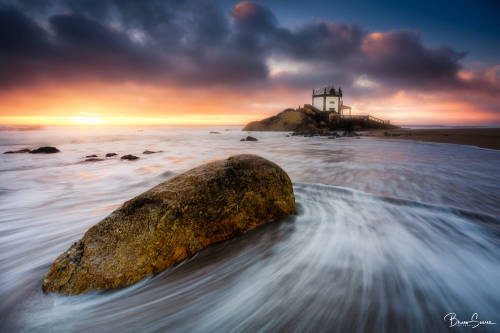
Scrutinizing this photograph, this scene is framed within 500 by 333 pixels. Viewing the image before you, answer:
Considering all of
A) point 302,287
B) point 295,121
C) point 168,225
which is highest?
point 295,121

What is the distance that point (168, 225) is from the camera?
2.07 metres

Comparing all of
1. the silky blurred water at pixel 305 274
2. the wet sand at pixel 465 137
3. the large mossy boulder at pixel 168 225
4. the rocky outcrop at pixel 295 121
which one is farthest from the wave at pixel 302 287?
the rocky outcrop at pixel 295 121

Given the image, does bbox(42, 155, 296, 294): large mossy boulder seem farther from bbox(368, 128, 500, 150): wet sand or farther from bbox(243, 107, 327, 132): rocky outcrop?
bbox(243, 107, 327, 132): rocky outcrop

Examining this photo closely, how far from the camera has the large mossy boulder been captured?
71.3 inches

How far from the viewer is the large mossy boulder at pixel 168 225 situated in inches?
71.3

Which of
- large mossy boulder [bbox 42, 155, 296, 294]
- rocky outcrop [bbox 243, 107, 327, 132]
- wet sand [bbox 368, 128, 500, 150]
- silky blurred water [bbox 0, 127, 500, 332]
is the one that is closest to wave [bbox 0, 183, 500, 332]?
silky blurred water [bbox 0, 127, 500, 332]

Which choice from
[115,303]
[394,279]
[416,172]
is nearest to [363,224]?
[394,279]

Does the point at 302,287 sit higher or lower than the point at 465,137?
lower

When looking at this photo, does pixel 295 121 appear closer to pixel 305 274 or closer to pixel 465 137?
pixel 465 137

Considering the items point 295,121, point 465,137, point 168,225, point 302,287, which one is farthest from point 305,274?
point 295,121

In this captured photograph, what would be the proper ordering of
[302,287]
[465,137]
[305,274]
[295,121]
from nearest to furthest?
[302,287] → [305,274] → [465,137] → [295,121]

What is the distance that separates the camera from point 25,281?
2.01m

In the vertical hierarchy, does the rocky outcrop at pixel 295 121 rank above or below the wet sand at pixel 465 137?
above

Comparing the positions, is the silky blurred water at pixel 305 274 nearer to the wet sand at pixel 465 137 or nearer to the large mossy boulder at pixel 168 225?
the large mossy boulder at pixel 168 225
